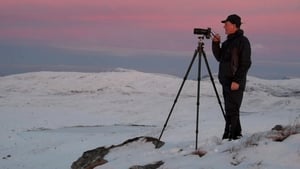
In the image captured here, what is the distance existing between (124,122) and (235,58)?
27153mm

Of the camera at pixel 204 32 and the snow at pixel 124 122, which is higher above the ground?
the camera at pixel 204 32

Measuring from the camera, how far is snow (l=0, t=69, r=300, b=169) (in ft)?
28.3

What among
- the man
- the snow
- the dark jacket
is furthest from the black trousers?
the snow

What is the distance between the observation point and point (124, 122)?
37031 mm

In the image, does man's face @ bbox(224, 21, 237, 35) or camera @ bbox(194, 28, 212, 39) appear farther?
camera @ bbox(194, 28, 212, 39)

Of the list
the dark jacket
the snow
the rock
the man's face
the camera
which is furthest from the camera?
the rock

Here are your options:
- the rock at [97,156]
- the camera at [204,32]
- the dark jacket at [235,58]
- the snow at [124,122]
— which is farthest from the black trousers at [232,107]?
the rock at [97,156]

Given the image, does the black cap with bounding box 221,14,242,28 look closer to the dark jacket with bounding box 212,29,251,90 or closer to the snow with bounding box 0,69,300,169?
the dark jacket with bounding box 212,29,251,90

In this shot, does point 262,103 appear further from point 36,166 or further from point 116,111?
point 36,166

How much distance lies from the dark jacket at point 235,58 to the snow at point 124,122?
1251 mm

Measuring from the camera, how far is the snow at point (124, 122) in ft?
28.3

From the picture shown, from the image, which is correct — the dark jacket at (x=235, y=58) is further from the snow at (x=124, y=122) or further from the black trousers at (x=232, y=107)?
the snow at (x=124, y=122)

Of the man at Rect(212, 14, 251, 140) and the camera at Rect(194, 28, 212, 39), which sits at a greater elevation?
the camera at Rect(194, 28, 212, 39)

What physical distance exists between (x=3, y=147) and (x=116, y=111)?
54.0ft
